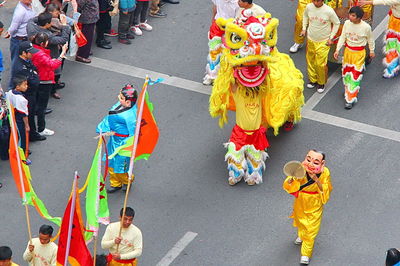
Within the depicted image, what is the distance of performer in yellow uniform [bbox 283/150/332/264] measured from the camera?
49.9 feet

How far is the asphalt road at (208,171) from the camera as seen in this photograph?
1608cm

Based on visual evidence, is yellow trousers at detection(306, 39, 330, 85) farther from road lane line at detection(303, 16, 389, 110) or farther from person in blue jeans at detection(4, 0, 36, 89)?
person in blue jeans at detection(4, 0, 36, 89)

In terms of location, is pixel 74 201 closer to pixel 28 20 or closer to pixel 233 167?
pixel 233 167

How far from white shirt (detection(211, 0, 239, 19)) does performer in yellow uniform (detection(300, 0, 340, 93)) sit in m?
1.13

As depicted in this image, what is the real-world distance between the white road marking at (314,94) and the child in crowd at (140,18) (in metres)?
1.02

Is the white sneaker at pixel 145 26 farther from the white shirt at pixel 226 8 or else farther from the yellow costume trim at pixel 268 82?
the yellow costume trim at pixel 268 82

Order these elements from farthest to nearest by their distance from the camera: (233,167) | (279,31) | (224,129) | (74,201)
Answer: (279,31) → (224,129) → (233,167) → (74,201)

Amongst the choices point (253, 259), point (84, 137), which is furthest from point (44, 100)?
point (253, 259)

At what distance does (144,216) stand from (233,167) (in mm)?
1494

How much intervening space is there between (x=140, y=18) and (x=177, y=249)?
606 cm

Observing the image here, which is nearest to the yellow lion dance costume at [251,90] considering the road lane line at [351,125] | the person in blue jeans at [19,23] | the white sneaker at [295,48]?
the road lane line at [351,125]

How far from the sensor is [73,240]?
13797 mm

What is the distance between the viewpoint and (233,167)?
17.0m

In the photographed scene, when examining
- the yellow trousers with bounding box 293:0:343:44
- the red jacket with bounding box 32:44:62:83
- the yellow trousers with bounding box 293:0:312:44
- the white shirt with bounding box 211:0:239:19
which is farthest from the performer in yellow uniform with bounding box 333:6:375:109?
the red jacket with bounding box 32:44:62:83
